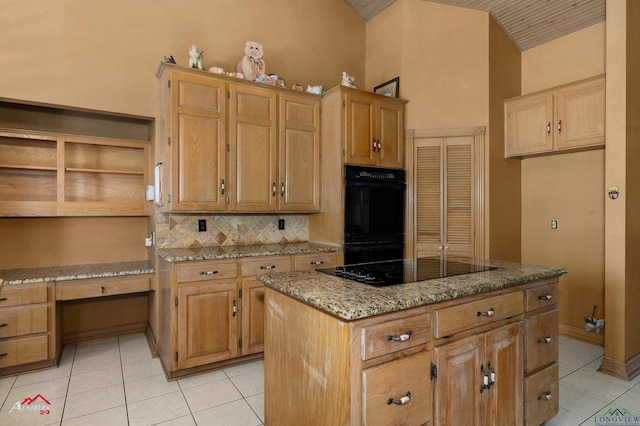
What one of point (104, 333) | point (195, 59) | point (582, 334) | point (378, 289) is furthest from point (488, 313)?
point (104, 333)

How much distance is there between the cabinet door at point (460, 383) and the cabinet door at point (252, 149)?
222cm

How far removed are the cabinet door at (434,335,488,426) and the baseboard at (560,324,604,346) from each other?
263 centimetres

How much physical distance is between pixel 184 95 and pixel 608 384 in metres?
4.04

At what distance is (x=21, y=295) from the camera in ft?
9.01

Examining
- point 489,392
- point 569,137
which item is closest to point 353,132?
point 569,137

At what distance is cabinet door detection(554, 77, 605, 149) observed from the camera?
3.17 metres

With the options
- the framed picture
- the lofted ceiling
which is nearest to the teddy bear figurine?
the framed picture

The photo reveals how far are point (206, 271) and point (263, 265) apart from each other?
1.57 feet

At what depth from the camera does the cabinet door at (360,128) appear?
11.7 feet

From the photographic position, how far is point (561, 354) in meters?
3.29

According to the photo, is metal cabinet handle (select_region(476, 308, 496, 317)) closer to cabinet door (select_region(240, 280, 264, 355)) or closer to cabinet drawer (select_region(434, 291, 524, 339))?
cabinet drawer (select_region(434, 291, 524, 339))

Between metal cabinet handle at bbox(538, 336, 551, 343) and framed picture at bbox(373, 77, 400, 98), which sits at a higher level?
framed picture at bbox(373, 77, 400, 98)

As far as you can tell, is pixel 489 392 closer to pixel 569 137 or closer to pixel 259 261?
pixel 259 261

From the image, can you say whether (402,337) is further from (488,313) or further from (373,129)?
(373,129)
